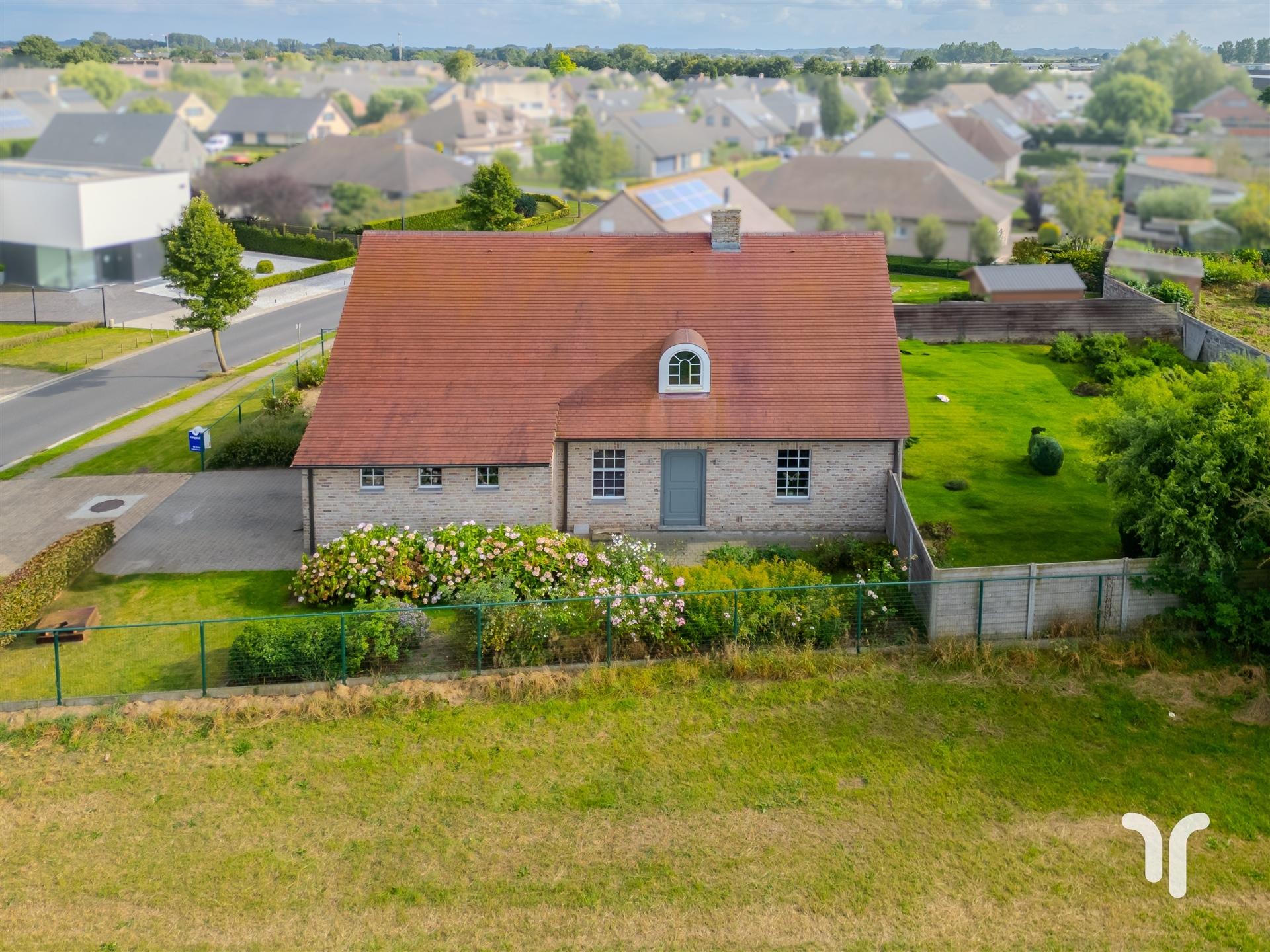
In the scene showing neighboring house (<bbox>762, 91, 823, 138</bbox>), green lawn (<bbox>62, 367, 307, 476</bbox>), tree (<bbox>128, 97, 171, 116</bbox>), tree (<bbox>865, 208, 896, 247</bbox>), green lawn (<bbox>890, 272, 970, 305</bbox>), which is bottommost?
green lawn (<bbox>62, 367, 307, 476</bbox>)

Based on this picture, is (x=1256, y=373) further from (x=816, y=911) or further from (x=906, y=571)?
(x=816, y=911)

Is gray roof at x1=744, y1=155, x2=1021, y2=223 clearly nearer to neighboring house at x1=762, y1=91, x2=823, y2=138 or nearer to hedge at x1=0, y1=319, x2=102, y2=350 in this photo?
neighboring house at x1=762, y1=91, x2=823, y2=138

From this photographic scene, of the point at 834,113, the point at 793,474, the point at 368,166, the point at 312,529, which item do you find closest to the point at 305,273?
the point at 368,166

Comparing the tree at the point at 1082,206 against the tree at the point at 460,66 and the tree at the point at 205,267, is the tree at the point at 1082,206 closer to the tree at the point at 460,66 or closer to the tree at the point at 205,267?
the tree at the point at 205,267

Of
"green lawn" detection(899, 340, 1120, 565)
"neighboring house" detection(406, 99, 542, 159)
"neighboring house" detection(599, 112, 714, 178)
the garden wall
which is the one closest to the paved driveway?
"green lawn" detection(899, 340, 1120, 565)

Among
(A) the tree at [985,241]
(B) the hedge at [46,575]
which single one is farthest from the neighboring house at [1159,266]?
(B) the hedge at [46,575]

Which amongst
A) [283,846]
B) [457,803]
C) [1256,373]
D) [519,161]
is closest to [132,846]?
[283,846]
